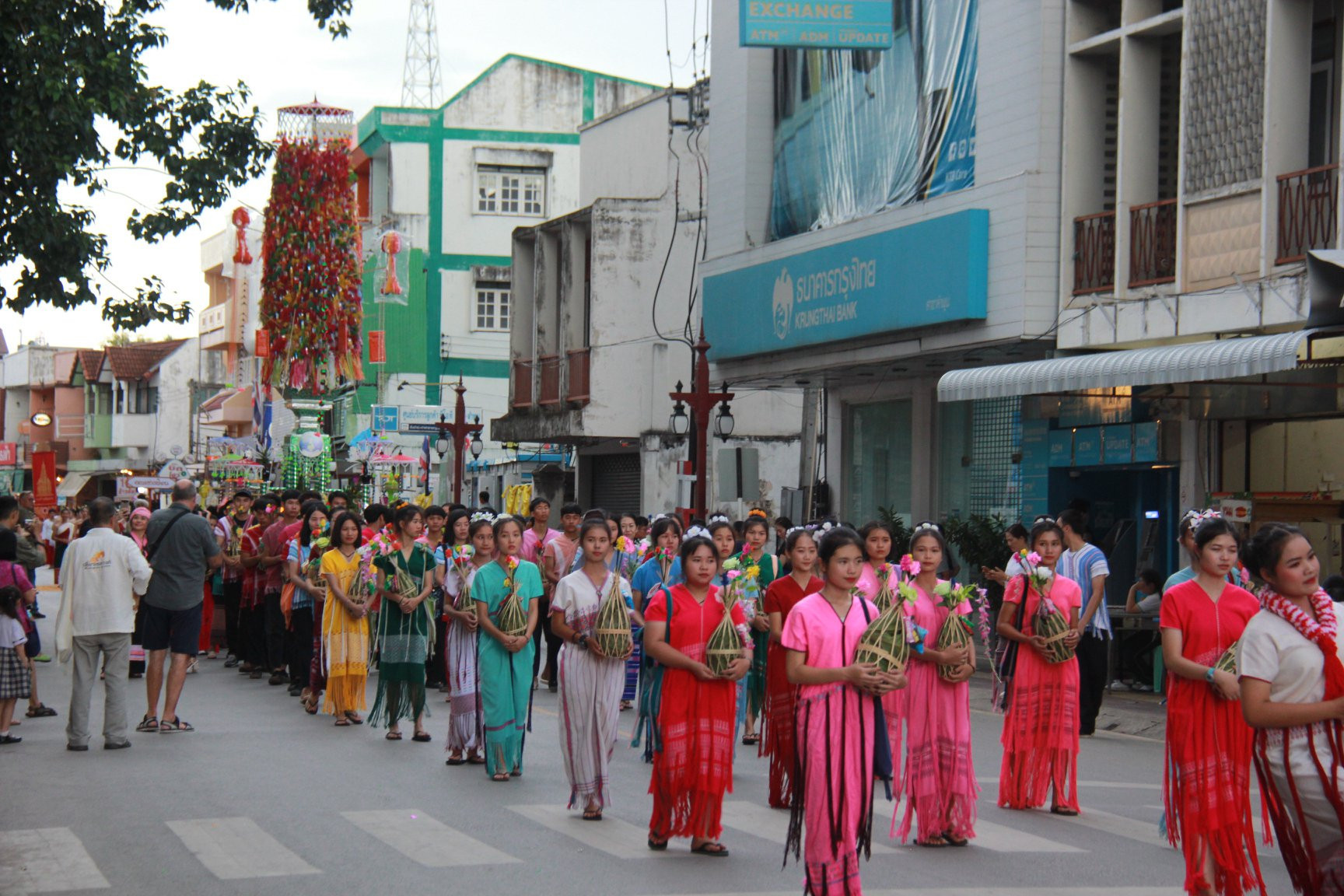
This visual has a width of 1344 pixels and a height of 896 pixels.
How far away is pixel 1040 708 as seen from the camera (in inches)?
393

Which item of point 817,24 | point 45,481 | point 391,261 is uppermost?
point 391,261

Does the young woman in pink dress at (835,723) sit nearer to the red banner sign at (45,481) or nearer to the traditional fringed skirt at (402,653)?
the traditional fringed skirt at (402,653)

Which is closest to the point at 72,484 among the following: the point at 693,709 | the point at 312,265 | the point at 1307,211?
the point at 312,265

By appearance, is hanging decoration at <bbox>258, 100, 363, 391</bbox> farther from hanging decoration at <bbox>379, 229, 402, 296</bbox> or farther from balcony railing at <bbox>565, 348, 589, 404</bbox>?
balcony railing at <bbox>565, 348, 589, 404</bbox>

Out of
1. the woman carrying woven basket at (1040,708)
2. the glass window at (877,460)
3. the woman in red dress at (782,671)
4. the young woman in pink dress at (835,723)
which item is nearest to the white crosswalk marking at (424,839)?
the young woman in pink dress at (835,723)

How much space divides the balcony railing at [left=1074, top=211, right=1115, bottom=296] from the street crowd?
3.44 metres

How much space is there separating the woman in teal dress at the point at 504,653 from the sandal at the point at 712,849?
2599mm

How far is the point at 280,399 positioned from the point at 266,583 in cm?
4212

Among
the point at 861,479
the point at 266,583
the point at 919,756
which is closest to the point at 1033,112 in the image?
the point at 861,479

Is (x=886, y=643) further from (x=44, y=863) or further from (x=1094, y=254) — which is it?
(x=1094, y=254)

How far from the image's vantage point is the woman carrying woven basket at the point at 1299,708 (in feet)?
18.1

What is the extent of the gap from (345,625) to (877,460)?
12.8 meters

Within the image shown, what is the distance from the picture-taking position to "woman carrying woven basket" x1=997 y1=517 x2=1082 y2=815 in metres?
9.92

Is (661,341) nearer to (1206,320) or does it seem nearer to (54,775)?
(1206,320)
